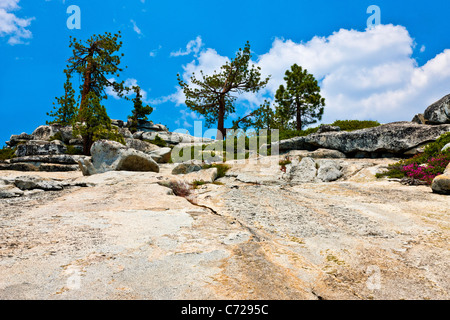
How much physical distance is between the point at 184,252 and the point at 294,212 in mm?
2964

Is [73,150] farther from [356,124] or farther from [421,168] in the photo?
[356,124]

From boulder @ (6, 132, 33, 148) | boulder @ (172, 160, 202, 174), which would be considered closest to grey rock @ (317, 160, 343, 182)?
boulder @ (172, 160, 202, 174)

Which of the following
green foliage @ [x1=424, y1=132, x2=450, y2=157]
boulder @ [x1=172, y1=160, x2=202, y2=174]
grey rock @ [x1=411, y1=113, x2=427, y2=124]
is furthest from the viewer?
grey rock @ [x1=411, y1=113, x2=427, y2=124]

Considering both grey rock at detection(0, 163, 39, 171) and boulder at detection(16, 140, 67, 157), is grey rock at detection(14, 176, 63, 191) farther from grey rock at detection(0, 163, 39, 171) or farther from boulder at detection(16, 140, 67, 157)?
boulder at detection(16, 140, 67, 157)

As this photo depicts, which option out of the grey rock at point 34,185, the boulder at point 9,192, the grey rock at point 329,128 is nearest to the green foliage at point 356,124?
the grey rock at point 329,128

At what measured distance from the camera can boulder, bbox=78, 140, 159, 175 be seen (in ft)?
36.9

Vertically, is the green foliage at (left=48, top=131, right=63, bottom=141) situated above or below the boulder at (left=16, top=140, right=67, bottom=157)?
above

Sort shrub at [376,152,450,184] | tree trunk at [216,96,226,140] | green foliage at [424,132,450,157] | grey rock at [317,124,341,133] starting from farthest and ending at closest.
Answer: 1. tree trunk at [216,96,226,140]
2. grey rock at [317,124,341,133]
3. green foliage at [424,132,450,157]
4. shrub at [376,152,450,184]

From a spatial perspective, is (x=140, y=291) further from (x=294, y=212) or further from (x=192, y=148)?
(x=192, y=148)

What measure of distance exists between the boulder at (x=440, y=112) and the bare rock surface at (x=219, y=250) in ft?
36.7

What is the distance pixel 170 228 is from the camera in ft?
11.6

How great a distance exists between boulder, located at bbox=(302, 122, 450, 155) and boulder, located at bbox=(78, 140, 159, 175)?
35.7ft

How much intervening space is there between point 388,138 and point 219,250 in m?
13.8

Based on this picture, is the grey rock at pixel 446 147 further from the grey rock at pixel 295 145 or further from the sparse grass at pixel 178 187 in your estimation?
the sparse grass at pixel 178 187
